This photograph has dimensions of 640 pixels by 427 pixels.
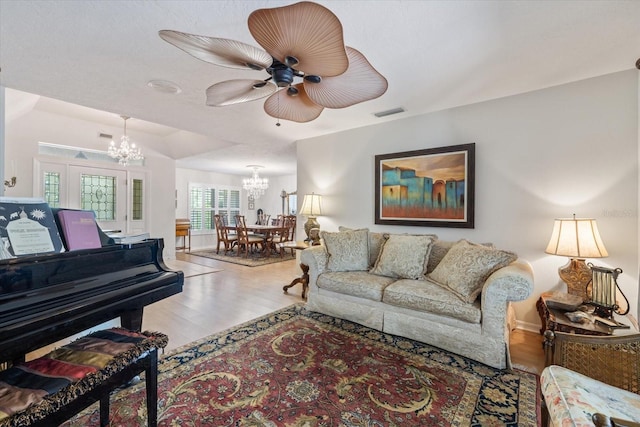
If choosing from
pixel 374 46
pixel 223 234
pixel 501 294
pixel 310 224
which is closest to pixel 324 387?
pixel 501 294

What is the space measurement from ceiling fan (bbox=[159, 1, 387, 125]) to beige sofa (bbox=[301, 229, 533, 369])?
1.65 meters

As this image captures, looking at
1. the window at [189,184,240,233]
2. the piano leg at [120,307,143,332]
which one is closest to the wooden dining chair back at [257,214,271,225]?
the window at [189,184,240,233]

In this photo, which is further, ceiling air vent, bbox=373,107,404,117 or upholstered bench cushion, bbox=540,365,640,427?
ceiling air vent, bbox=373,107,404,117

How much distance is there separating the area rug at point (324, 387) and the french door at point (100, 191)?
4282 millimetres

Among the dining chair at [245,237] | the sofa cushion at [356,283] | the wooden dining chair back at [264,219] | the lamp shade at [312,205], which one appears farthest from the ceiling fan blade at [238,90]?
the wooden dining chair back at [264,219]

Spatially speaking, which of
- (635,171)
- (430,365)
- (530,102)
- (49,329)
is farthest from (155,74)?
(635,171)

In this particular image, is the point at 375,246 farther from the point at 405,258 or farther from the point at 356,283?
the point at 356,283

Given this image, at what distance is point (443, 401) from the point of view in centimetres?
172

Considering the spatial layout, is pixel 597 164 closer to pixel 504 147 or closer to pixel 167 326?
pixel 504 147

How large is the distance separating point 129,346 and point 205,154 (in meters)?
5.26

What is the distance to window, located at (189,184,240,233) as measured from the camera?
27.7 feet

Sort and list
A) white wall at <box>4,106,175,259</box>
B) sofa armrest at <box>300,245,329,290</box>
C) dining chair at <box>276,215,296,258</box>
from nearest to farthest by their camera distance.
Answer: sofa armrest at <box>300,245,329,290</box>, white wall at <box>4,106,175,259</box>, dining chair at <box>276,215,296,258</box>

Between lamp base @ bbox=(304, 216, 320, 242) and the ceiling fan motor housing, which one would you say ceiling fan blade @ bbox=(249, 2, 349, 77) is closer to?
the ceiling fan motor housing

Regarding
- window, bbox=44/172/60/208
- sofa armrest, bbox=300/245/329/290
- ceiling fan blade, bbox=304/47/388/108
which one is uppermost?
ceiling fan blade, bbox=304/47/388/108
